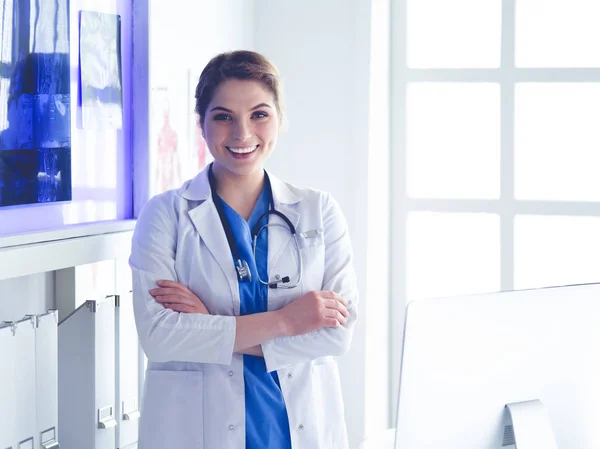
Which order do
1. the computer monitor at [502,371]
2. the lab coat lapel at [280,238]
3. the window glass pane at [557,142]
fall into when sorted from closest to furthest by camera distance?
the computer monitor at [502,371]
the lab coat lapel at [280,238]
the window glass pane at [557,142]

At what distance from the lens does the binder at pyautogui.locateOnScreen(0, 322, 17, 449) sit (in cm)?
151

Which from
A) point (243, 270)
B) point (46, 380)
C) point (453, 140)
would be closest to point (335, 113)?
point (453, 140)

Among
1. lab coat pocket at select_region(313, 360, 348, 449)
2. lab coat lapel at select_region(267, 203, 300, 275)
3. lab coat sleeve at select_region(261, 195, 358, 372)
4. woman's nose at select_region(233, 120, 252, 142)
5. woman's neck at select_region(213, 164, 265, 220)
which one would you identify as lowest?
lab coat pocket at select_region(313, 360, 348, 449)

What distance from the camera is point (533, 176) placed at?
2.96m

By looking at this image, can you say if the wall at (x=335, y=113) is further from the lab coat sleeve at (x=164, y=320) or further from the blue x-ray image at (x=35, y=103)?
the blue x-ray image at (x=35, y=103)

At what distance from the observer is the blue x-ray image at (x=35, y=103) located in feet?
5.24

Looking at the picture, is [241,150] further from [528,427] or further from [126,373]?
[528,427]

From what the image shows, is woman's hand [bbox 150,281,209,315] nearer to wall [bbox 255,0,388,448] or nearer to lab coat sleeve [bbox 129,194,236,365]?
lab coat sleeve [bbox 129,194,236,365]

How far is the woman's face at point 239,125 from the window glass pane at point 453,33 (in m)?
1.28

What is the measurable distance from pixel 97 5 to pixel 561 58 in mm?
1726

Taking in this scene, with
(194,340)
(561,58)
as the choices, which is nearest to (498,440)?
(194,340)

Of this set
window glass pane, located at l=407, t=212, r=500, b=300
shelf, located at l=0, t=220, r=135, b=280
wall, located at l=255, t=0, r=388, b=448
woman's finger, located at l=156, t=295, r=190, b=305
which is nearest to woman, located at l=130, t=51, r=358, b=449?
woman's finger, located at l=156, t=295, r=190, b=305

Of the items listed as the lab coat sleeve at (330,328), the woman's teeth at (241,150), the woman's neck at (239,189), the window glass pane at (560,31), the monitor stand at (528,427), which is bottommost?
the monitor stand at (528,427)

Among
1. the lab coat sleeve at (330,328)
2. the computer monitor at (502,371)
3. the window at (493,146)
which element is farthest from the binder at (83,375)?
the window at (493,146)
